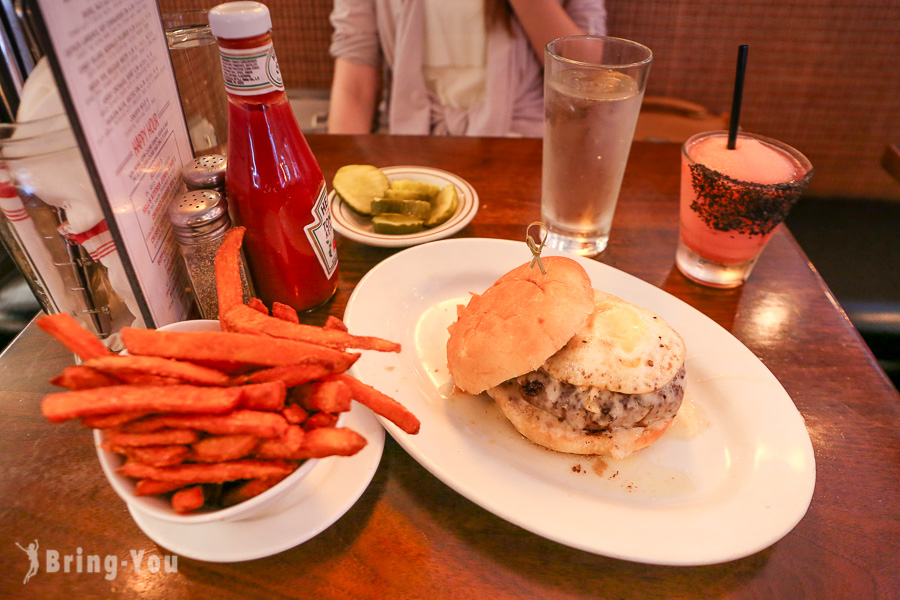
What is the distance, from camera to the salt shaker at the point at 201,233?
0.96 m

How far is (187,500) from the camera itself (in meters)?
0.64

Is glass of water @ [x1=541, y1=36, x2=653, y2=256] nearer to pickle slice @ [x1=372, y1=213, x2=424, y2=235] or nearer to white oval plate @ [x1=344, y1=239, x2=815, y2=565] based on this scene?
white oval plate @ [x1=344, y1=239, x2=815, y2=565]

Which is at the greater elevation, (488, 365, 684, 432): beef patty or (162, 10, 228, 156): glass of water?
(162, 10, 228, 156): glass of water

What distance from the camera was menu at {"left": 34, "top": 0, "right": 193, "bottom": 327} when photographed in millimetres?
732

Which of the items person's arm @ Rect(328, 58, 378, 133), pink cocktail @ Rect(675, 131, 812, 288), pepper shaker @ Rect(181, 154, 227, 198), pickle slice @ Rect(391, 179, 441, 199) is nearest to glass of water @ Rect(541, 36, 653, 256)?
pink cocktail @ Rect(675, 131, 812, 288)

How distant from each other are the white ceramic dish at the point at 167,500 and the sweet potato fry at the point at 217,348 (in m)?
0.13

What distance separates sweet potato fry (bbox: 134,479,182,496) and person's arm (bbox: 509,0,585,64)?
2174mm

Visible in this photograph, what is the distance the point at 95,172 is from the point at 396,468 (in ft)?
2.21

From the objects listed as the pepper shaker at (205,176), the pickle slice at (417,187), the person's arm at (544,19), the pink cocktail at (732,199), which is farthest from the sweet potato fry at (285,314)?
the person's arm at (544,19)

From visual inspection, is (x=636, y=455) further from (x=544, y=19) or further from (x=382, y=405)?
(x=544, y=19)

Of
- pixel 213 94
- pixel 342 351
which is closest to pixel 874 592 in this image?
pixel 342 351

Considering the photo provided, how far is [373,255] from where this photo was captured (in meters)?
1.49

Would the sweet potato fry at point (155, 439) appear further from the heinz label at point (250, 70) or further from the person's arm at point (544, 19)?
the person's arm at point (544, 19)

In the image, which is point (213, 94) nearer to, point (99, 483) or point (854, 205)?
point (99, 483)
